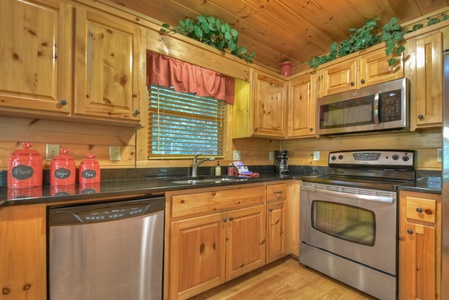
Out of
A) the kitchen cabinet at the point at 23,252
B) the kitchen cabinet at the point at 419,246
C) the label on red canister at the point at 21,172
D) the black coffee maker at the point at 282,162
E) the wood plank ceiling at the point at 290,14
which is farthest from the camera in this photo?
the black coffee maker at the point at 282,162

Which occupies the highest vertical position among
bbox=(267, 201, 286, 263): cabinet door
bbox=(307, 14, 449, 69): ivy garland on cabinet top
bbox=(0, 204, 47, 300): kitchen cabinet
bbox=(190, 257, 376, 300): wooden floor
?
bbox=(307, 14, 449, 69): ivy garland on cabinet top

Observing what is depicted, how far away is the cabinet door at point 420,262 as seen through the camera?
1.46 m

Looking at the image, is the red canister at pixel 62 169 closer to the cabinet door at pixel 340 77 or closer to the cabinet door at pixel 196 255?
the cabinet door at pixel 196 255

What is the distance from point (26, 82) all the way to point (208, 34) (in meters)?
1.50

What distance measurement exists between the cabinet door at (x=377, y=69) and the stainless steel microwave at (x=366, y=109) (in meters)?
0.06

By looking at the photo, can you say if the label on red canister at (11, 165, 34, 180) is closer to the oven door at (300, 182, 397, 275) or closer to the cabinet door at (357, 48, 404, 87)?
the oven door at (300, 182, 397, 275)

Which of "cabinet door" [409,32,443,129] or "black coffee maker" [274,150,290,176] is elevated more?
"cabinet door" [409,32,443,129]

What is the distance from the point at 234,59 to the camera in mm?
2275

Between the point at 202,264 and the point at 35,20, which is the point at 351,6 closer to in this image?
the point at 35,20

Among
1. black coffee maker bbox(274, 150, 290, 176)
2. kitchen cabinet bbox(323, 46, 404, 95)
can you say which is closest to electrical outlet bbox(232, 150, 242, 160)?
black coffee maker bbox(274, 150, 290, 176)

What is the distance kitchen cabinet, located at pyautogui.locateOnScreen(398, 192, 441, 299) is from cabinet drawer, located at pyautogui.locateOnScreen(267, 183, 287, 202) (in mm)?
974

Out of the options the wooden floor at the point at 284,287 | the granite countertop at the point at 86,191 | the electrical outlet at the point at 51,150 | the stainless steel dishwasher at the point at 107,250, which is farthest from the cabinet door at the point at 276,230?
the electrical outlet at the point at 51,150

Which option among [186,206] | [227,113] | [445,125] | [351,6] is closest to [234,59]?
[227,113]

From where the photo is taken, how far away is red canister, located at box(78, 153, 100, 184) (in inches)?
62.0
